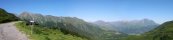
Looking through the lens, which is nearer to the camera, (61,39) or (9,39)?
(9,39)

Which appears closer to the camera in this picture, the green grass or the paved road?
the paved road

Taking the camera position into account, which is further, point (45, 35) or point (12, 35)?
point (45, 35)

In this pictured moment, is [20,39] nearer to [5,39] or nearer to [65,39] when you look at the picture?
[5,39]

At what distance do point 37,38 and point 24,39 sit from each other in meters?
1.62

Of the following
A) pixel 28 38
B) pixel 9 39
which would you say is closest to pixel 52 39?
pixel 28 38

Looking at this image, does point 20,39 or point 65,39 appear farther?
point 65,39

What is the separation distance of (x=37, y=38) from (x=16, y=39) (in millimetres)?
2628

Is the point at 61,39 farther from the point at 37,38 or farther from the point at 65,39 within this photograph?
the point at 37,38

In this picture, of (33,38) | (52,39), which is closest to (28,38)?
(33,38)

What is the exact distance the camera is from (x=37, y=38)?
35438mm

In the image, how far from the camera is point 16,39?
3528 cm

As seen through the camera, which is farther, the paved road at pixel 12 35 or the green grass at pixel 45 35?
the green grass at pixel 45 35

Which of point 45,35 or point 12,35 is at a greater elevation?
point 12,35

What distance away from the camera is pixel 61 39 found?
38.1m
